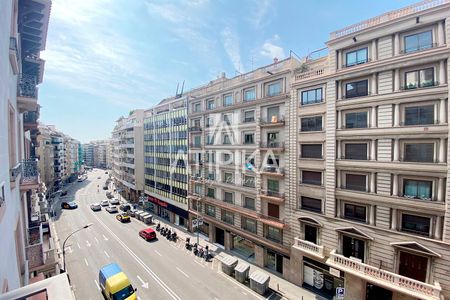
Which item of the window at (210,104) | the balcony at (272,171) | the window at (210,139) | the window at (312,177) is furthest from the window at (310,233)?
the window at (210,104)

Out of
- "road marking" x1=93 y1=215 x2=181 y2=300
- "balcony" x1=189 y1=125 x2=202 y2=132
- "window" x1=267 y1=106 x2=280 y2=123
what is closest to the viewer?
"road marking" x1=93 y1=215 x2=181 y2=300

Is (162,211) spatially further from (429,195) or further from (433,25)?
(433,25)

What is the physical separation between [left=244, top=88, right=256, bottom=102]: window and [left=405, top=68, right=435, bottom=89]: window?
15362mm

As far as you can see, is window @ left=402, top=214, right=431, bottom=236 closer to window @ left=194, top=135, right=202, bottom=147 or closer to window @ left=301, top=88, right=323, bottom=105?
window @ left=301, top=88, right=323, bottom=105

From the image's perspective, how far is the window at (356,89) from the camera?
18.4 meters

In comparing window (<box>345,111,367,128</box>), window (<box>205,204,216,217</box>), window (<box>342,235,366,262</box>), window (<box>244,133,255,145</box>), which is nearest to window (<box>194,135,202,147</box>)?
window (<box>244,133,255,145</box>)

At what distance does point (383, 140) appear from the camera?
1736cm

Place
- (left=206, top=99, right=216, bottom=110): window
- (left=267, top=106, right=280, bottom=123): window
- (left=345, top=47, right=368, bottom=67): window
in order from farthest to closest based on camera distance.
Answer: (left=206, top=99, right=216, bottom=110): window
(left=267, top=106, right=280, bottom=123): window
(left=345, top=47, right=368, bottom=67): window

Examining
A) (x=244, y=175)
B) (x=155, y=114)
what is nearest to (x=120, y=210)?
(x=155, y=114)

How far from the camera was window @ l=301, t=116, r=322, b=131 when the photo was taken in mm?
21125

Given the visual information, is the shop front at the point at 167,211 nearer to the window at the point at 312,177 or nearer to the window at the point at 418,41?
the window at the point at 312,177

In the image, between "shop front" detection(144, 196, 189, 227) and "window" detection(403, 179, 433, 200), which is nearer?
"window" detection(403, 179, 433, 200)

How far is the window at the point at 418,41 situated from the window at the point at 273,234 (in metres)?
21.6

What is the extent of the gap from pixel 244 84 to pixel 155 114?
97.2 ft
